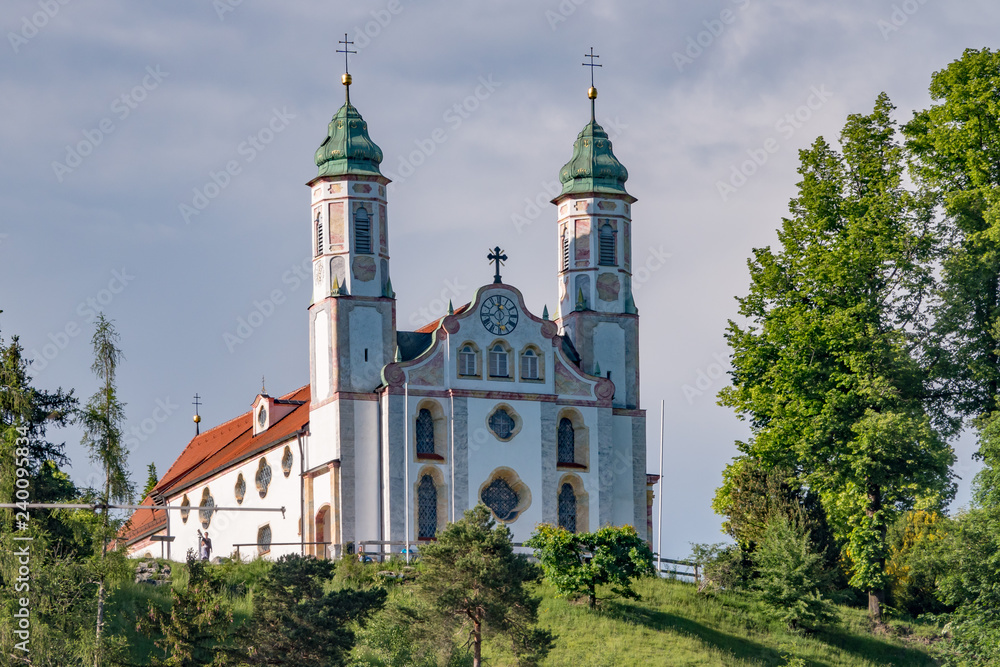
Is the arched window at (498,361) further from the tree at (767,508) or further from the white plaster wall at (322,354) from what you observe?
the tree at (767,508)

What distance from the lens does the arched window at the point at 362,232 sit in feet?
209

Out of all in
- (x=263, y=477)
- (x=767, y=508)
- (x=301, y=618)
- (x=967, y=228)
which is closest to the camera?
(x=301, y=618)

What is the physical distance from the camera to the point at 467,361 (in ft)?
210

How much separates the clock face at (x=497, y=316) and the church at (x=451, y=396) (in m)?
0.05

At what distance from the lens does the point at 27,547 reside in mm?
38719

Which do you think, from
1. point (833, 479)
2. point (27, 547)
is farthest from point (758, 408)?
point (27, 547)

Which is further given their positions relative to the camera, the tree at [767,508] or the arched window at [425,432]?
the arched window at [425,432]

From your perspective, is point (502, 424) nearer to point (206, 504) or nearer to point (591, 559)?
point (591, 559)

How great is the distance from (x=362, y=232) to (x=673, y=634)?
19.1 metres

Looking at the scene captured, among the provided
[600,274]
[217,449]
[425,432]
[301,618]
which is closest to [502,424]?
[425,432]

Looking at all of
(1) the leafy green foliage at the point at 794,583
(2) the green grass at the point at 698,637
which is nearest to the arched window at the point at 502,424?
(2) the green grass at the point at 698,637

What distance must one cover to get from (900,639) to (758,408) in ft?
25.1

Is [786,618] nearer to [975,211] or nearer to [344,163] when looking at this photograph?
[975,211]

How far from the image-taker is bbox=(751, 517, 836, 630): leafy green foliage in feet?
175
